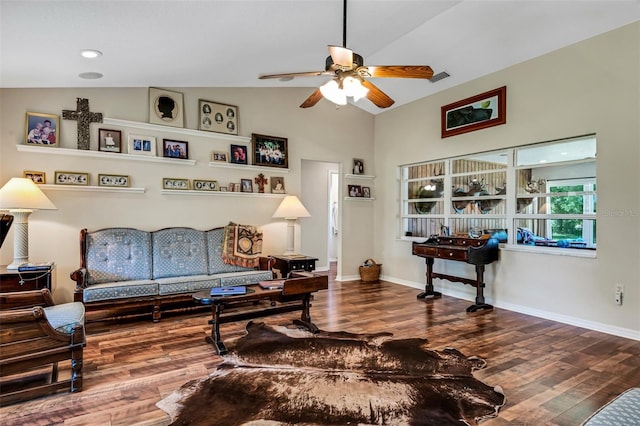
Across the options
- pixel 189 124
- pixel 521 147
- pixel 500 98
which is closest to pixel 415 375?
pixel 521 147

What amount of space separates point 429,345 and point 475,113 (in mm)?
3395

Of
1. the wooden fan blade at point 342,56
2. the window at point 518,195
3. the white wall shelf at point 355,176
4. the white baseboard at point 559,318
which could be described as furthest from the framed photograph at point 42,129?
the white baseboard at point 559,318

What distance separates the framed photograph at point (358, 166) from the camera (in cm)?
656

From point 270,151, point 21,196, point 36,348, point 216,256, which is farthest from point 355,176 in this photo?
point 36,348

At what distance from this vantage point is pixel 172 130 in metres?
4.82

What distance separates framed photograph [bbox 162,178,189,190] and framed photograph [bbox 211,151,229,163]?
53cm

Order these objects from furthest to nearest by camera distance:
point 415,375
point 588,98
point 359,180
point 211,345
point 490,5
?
point 359,180 < point 588,98 < point 490,5 < point 211,345 < point 415,375

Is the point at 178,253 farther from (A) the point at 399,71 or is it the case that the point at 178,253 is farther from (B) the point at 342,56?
(A) the point at 399,71

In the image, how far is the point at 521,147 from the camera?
4520 mm

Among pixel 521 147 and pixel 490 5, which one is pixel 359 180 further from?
A: pixel 490 5

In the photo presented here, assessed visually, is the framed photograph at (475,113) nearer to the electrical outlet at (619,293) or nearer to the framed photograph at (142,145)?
the electrical outlet at (619,293)

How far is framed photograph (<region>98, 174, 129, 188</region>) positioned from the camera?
436cm

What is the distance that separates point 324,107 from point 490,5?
10.4ft

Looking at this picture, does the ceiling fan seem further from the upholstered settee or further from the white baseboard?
the white baseboard
